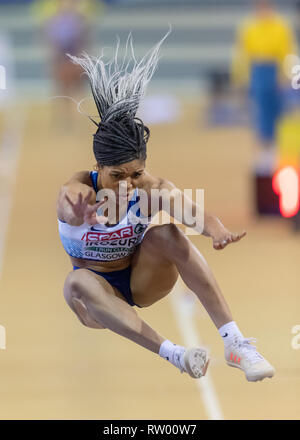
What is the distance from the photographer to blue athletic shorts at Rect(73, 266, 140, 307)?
488 cm

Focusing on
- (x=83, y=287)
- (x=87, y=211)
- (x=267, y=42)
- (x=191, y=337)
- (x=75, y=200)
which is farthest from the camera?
(x=267, y=42)

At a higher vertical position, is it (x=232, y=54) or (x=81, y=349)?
(x=232, y=54)

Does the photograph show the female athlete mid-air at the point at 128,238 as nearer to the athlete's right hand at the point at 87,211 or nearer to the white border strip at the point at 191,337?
the athlete's right hand at the point at 87,211

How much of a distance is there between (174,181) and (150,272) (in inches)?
361

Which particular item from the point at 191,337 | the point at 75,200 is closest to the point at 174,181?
the point at 191,337

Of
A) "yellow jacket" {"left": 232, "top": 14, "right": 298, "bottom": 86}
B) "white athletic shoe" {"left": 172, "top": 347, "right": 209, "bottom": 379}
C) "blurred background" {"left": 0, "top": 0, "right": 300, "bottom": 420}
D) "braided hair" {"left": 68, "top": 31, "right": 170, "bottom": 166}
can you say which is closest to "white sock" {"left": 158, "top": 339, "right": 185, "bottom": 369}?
"white athletic shoe" {"left": 172, "top": 347, "right": 209, "bottom": 379}

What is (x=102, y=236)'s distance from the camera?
4.63 meters

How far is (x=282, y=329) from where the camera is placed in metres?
9.84

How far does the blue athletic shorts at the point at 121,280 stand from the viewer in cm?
488

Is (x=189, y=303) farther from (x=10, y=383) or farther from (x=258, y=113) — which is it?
(x=258, y=113)

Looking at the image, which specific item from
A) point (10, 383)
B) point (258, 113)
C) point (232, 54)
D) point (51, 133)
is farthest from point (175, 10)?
point (10, 383)

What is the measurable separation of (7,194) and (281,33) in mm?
4358

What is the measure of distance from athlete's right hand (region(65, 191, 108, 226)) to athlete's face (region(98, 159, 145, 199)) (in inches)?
7.7

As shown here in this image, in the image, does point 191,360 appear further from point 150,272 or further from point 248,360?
point 150,272
